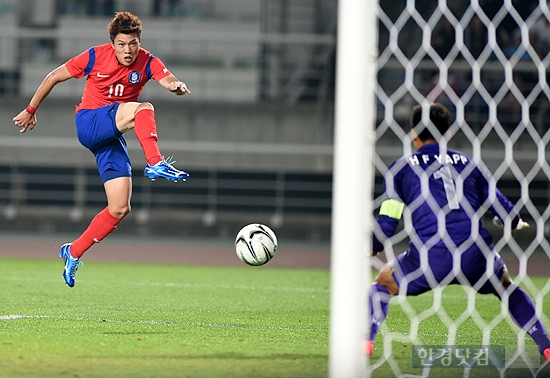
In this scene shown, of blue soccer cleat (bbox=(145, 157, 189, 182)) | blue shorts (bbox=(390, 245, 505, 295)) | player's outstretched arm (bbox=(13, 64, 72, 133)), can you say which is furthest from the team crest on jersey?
blue shorts (bbox=(390, 245, 505, 295))

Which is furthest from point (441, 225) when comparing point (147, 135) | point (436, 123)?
point (147, 135)

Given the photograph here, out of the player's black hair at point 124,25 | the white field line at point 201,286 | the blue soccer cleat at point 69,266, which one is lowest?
the white field line at point 201,286

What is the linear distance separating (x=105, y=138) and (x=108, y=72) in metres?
0.49

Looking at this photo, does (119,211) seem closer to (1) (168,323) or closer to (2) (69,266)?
(2) (69,266)

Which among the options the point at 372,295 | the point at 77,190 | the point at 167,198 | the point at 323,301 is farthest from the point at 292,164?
the point at 372,295

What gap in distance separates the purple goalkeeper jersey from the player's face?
8.04 ft

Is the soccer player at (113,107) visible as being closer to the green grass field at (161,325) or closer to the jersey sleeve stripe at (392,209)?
the green grass field at (161,325)

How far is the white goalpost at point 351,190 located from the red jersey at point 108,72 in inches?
122

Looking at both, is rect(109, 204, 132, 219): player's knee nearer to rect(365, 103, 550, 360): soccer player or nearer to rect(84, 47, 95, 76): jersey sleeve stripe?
rect(84, 47, 95, 76): jersey sleeve stripe

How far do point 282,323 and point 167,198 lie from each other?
36.4 feet

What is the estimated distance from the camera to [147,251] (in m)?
13.6

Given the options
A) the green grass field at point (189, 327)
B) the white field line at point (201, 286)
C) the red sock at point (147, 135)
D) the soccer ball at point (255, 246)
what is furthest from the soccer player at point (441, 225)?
the white field line at point (201, 286)

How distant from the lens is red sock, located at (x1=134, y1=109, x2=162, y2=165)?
6039 mm

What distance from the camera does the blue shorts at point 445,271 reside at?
180 inches
